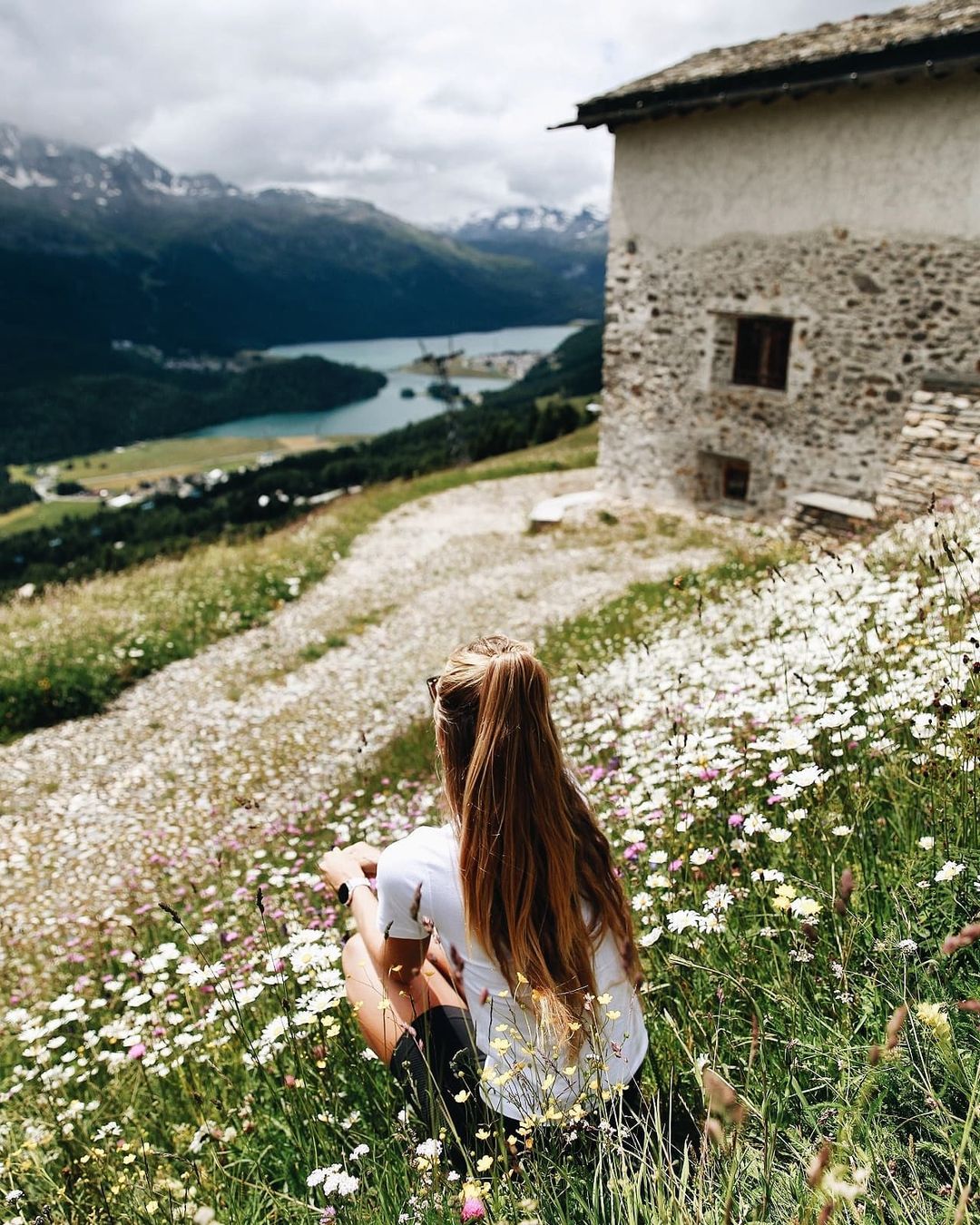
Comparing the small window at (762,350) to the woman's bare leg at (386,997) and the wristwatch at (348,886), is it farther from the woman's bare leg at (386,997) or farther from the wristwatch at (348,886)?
the woman's bare leg at (386,997)

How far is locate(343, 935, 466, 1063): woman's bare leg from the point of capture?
8.54 ft

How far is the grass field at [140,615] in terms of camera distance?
11.5 m

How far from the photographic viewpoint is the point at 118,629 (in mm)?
13156

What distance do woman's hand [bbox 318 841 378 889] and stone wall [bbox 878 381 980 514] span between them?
11.0 meters

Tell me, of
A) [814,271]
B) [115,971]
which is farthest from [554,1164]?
[814,271]

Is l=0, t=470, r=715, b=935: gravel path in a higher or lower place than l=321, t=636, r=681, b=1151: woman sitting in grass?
lower

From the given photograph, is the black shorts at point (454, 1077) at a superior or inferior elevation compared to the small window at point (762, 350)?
inferior

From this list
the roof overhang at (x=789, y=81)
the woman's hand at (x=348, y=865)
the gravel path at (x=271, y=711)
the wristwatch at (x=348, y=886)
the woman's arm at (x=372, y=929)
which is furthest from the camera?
the roof overhang at (x=789, y=81)

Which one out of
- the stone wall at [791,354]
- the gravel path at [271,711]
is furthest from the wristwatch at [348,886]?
the stone wall at [791,354]

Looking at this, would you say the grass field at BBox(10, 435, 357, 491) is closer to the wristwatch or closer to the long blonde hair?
the wristwatch

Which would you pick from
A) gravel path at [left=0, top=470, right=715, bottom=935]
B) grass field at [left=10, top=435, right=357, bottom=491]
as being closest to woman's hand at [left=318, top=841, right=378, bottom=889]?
gravel path at [left=0, top=470, right=715, bottom=935]

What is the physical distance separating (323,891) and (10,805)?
6105mm

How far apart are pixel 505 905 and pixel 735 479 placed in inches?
615

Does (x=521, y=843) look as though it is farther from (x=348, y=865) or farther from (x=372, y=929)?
(x=348, y=865)
